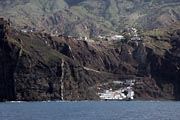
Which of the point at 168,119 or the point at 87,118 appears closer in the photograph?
the point at 168,119

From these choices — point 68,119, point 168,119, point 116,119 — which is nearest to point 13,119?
point 68,119

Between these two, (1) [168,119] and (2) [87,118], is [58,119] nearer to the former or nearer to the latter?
(2) [87,118]

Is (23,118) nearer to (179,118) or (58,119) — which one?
(58,119)

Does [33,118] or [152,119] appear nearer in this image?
[152,119]

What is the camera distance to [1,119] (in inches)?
6171

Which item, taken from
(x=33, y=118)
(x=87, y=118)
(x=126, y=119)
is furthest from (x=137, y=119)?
(x=33, y=118)

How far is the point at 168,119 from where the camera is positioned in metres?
151

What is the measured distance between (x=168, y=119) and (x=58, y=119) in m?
27.6

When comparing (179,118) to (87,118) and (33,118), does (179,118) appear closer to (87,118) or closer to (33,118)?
(87,118)

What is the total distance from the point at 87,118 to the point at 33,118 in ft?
45.5

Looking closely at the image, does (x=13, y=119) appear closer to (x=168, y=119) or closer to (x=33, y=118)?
(x=33, y=118)

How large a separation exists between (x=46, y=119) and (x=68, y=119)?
5549 mm

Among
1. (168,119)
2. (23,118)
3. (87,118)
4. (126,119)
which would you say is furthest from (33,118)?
(168,119)

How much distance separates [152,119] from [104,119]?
11858 millimetres
